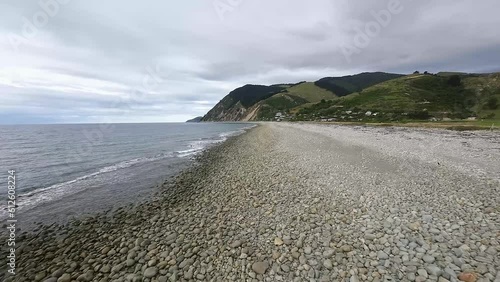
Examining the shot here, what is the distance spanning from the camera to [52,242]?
9.40m

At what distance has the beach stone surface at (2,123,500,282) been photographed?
6297 mm

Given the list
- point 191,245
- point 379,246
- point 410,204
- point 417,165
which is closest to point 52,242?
point 191,245

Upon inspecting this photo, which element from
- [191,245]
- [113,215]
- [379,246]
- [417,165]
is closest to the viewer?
[379,246]

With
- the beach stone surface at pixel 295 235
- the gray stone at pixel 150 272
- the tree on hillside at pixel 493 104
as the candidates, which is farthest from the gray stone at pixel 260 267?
the tree on hillside at pixel 493 104

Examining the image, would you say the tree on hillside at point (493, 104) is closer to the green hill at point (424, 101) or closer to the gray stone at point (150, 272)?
the green hill at point (424, 101)

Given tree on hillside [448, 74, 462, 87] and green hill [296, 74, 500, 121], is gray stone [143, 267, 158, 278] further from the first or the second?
tree on hillside [448, 74, 462, 87]

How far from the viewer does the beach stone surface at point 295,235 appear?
20.7 feet

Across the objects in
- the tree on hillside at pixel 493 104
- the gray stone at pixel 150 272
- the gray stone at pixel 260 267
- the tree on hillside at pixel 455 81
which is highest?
the tree on hillside at pixel 455 81

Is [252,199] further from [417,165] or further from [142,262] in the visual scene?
[417,165]

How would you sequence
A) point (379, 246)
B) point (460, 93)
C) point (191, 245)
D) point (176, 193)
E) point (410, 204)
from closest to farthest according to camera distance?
point (379, 246) < point (191, 245) < point (410, 204) < point (176, 193) < point (460, 93)

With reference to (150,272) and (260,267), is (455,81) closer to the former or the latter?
(260,267)

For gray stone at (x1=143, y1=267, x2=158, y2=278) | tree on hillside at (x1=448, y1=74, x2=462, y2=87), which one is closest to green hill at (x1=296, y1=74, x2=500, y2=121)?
tree on hillside at (x1=448, y1=74, x2=462, y2=87)

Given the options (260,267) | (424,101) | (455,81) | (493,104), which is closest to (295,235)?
(260,267)

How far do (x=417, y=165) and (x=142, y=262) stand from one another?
63.9 ft
